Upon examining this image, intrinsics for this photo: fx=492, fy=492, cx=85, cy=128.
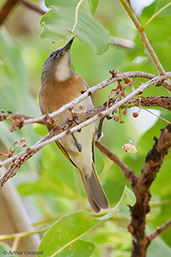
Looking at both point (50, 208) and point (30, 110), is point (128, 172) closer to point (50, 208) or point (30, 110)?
point (30, 110)

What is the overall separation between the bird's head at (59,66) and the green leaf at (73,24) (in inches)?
42.8

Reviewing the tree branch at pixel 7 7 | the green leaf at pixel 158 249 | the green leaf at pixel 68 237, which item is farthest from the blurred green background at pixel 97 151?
the green leaf at pixel 68 237

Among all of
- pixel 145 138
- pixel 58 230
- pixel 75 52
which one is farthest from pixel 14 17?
pixel 58 230

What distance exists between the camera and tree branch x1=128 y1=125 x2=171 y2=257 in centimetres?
167

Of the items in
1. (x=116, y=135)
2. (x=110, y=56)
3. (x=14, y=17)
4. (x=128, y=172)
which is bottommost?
(x=128, y=172)

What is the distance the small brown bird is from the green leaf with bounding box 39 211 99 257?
2.30ft

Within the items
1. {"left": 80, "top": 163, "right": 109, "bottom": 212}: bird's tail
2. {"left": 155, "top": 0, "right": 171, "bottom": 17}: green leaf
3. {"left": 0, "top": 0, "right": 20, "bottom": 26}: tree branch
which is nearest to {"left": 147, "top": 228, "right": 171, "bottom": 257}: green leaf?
{"left": 80, "top": 163, "right": 109, "bottom": 212}: bird's tail

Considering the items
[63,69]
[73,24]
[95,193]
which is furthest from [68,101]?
[73,24]

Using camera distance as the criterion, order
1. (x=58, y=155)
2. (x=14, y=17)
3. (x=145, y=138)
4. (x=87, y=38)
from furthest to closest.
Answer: (x=14, y=17) → (x=58, y=155) → (x=145, y=138) → (x=87, y=38)

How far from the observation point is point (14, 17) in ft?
16.3

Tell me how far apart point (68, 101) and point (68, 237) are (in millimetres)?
949

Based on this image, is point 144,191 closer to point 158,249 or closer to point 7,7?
point 158,249

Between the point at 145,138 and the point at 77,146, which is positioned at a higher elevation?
the point at 77,146

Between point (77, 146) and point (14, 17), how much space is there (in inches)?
106
